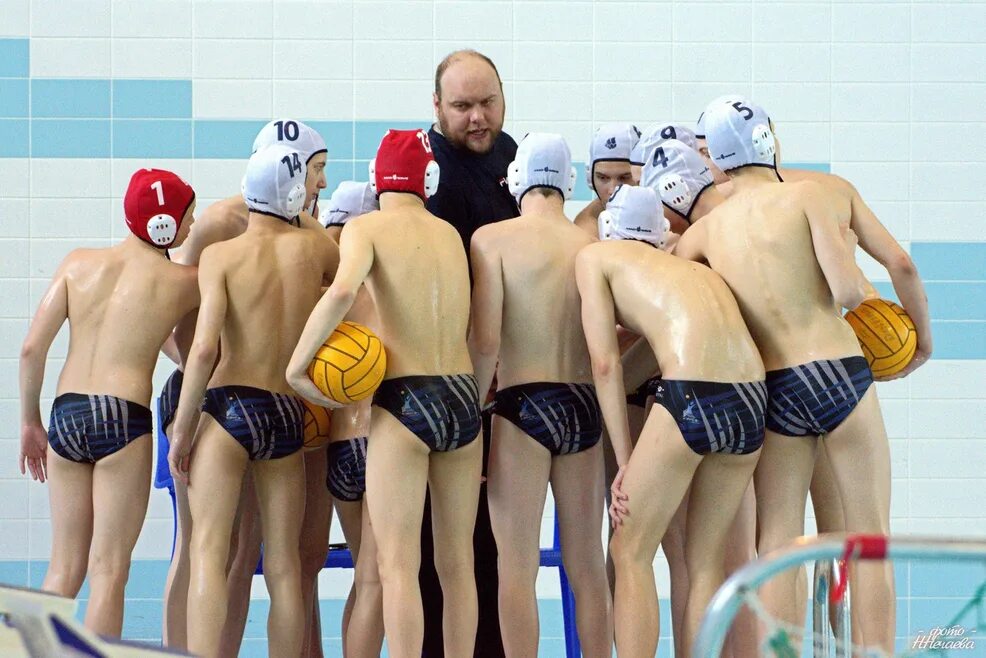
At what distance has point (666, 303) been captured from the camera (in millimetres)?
4762

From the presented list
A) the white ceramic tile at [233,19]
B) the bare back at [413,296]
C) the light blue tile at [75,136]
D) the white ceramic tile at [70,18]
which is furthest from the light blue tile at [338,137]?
the bare back at [413,296]

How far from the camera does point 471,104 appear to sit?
600cm

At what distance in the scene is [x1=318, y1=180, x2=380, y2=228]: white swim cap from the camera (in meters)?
5.66

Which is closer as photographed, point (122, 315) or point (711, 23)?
point (122, 315)

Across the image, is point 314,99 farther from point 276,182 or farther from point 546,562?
point 546,562

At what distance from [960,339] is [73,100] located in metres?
5.63

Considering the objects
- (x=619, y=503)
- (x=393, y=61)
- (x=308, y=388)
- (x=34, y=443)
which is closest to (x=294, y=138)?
(x=308, y=388)

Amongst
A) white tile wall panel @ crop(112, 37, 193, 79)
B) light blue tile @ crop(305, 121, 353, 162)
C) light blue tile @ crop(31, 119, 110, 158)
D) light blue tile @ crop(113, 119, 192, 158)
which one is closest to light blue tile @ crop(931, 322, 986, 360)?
light blue tile @ crop(305, 121, 353, 162)

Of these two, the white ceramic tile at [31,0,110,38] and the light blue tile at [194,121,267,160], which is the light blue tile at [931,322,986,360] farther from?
the white ceramic tile at [31,0,110,38]

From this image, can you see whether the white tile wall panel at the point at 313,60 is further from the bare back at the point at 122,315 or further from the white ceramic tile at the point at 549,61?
the bare back at the point at 122,315

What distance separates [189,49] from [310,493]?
333 cm

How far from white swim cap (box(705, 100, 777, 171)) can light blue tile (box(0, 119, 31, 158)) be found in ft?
14.8

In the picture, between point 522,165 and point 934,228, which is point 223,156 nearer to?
point 522,165

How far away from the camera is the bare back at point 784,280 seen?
4.76 meters
